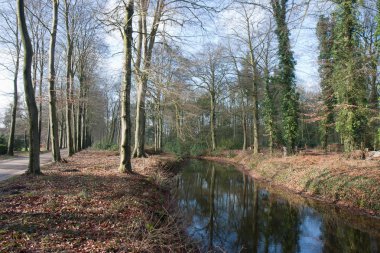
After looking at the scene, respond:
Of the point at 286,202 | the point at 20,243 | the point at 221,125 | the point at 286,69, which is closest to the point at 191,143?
the point at 221,125

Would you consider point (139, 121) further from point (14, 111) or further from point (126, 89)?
point (14, 111)

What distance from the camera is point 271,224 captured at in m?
9.58

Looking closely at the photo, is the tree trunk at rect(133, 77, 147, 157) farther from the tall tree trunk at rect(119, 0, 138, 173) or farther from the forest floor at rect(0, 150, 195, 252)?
the forest floor at rect(0, 150, 195, 252)

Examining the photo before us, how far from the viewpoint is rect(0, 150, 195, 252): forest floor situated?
15.8 feet

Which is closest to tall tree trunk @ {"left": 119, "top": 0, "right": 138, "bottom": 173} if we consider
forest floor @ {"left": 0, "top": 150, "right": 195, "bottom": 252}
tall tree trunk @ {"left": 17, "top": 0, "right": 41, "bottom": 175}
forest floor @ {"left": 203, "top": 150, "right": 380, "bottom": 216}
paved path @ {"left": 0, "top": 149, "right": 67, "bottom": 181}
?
forest floor @ {"left": 0, "top": 150, "right": 195, "bottom": 252}

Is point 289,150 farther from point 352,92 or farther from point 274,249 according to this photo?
point 274,249

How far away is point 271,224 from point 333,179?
16.3 feet

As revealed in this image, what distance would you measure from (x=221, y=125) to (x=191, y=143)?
9.84 m

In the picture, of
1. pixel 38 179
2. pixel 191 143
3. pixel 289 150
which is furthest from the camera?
pixel 191 143

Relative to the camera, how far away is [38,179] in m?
9.46

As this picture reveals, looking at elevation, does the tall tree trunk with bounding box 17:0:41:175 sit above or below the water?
above

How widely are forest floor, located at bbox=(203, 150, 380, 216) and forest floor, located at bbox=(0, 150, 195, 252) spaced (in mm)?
7091

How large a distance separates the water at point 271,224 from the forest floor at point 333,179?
2.35 ft

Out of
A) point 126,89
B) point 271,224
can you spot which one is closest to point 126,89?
point 126,89
